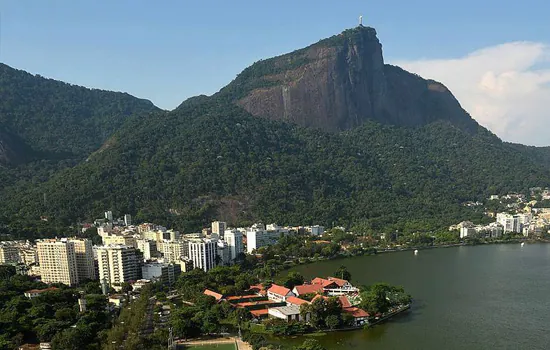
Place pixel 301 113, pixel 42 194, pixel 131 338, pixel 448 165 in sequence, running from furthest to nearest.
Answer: pixel 301 113 → pixel 448 165 → pixel 42 194 → pixel 131 338

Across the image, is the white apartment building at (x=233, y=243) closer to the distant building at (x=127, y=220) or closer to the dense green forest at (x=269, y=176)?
the dense green forest at (x=269, y=176)

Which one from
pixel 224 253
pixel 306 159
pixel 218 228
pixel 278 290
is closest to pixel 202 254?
pixel 224 253

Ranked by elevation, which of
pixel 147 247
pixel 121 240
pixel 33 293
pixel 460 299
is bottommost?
pixel 460 299

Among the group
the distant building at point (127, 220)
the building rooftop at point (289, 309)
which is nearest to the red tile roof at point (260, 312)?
the building rooftop at point (289, 309)

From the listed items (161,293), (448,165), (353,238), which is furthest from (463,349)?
(448,165)

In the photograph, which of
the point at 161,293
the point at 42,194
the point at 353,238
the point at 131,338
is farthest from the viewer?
the point at 42,194

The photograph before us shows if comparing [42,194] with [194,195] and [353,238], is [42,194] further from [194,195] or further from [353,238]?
[353,238]

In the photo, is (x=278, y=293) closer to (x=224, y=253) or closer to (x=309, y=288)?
(x=309, y=288)
